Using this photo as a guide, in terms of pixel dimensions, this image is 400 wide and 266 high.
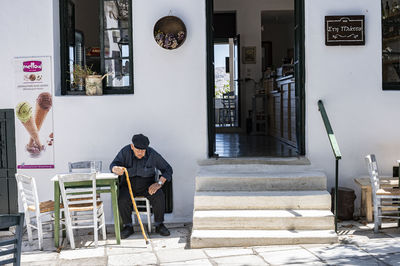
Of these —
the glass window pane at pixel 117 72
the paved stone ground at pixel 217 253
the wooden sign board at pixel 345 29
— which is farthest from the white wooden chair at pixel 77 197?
the wooden sign board at pixel 345 29

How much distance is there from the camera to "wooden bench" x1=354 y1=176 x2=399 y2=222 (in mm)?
5664

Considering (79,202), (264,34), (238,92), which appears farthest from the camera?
(264,34)

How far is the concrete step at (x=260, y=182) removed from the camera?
221 inches

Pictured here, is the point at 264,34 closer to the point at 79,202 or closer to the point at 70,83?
the point at 70,83

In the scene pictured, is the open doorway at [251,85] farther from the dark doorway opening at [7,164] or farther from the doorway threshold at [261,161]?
the dark doorway opening at [7,164]

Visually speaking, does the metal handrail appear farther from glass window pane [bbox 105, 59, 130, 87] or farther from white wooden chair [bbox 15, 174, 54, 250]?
white wooden chair [bbox 15, 174, 54, 250]

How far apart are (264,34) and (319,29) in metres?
9.54

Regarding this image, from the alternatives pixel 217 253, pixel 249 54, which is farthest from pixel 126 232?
pixel 249 54

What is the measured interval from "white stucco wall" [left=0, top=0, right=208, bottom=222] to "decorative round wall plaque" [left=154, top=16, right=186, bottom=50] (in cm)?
12

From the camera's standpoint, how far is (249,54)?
1155cm

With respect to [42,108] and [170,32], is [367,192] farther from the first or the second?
[42,108]

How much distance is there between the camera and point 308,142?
241 inches

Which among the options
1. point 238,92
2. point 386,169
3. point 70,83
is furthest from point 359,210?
point 238,92

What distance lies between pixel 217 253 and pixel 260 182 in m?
1.28
